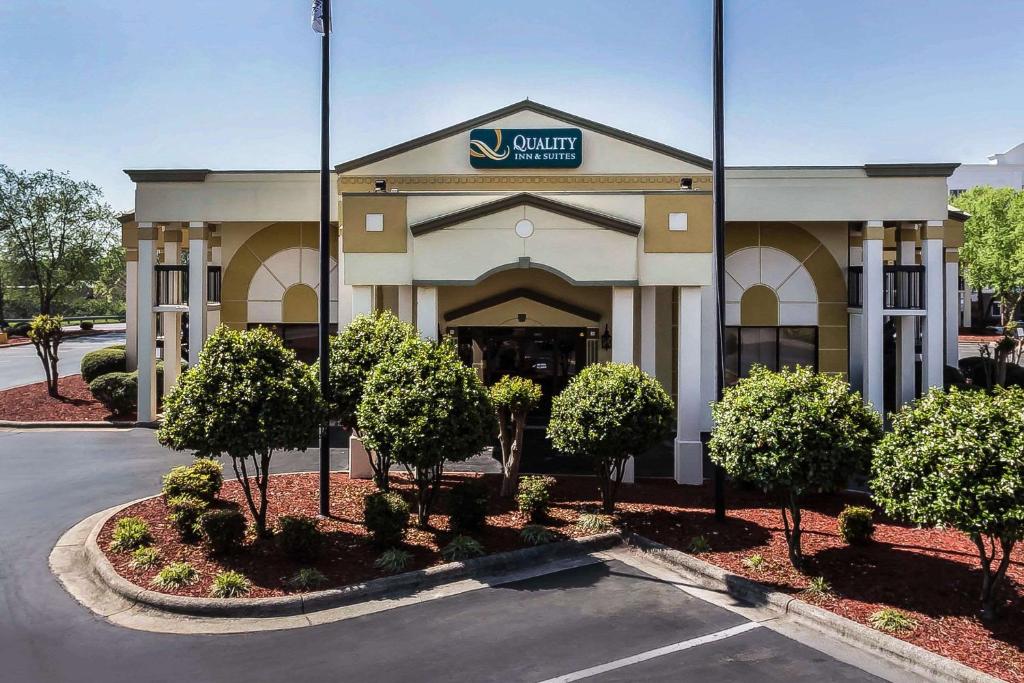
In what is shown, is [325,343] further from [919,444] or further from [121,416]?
[121,416]

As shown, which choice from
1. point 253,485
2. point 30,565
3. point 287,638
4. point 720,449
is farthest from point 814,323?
point 30,565

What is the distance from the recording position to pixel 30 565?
35.0 ft

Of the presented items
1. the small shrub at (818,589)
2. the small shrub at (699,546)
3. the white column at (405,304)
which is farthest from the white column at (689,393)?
the white column at (405,304)

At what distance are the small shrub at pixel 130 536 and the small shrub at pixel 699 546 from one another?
7.97 metres

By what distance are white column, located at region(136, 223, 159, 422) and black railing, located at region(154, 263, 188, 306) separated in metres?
0.55

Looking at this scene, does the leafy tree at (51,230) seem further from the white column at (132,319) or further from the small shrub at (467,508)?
the small shrub at (467,508)

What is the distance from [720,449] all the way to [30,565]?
9.74 metres

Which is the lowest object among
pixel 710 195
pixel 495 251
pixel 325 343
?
pixel 325 343

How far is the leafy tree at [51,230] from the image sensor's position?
4738cm

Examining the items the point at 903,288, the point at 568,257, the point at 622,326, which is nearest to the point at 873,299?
the point at 903,288

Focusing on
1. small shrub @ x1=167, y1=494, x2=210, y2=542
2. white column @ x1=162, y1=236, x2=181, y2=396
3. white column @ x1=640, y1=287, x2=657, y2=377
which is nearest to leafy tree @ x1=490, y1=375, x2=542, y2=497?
white column @ x1=640, y1=287, x2=657, y2=377

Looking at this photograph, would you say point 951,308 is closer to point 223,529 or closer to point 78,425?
point 223,529

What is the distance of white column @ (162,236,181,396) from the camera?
854 inches

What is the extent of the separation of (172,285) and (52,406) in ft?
18.7
